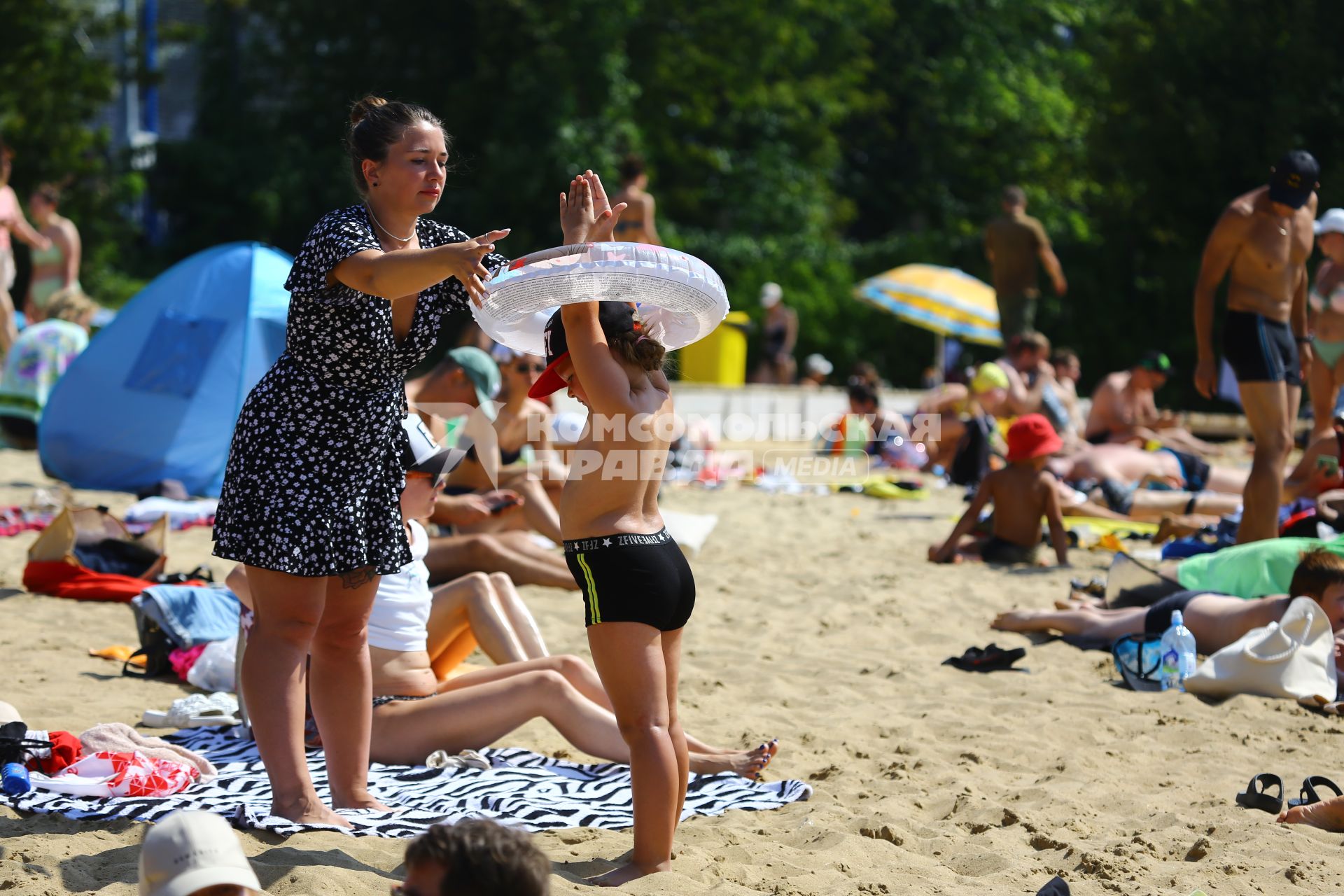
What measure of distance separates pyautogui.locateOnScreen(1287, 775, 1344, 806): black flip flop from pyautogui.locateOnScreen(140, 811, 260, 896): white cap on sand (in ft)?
9.45

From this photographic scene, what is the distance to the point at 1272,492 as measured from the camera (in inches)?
252

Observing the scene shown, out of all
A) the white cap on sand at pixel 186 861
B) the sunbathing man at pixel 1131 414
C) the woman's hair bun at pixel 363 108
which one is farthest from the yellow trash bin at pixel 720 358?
the white cap on sand at pixel 186 861

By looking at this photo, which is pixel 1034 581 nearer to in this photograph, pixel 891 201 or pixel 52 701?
pixel 52 701

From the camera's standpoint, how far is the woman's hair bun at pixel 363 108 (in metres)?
3.24

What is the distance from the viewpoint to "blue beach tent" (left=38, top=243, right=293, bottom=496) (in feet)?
29.1

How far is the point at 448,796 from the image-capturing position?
375 centimetres

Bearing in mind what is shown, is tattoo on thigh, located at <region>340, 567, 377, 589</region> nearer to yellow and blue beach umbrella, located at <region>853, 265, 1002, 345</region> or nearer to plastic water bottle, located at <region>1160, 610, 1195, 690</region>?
plastic water bottle, located at <region>1160, 610, 1195, 690</region>

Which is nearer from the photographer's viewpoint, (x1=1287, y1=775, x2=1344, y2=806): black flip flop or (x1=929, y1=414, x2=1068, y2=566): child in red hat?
(x1=1287, y1=775, x2=1344, y2=806): black flip flop

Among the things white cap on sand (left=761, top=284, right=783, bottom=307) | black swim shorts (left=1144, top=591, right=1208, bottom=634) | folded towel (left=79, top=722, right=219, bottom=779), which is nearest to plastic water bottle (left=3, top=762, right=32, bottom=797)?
folded towel (left=79, top=722, right=219, bottom=779)

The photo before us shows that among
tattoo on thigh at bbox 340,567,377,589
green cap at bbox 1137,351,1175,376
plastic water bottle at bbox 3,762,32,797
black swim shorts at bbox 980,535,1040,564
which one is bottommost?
plastic water bottle at bbox 3,762,32,797

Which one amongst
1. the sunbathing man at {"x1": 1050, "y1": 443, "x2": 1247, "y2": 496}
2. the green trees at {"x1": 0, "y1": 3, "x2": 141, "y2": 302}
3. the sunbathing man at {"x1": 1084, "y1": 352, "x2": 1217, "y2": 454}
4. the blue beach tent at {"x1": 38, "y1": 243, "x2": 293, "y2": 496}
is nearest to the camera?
the blue beach tent at {"x1": 38, "y1": 243, "x2": 293, "y2": 496}

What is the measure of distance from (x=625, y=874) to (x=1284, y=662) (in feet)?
9.32

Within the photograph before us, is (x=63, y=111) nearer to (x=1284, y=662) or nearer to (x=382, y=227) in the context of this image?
(x=382, y=227)

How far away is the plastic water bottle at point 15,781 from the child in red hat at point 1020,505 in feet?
17.2
